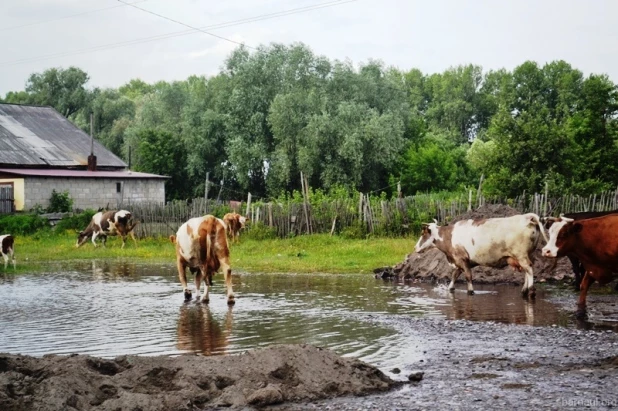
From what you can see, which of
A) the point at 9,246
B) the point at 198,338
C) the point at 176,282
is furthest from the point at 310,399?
the point at 9,246

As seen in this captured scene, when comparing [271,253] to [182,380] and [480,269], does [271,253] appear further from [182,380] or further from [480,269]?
[182,380]

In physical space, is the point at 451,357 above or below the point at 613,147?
below

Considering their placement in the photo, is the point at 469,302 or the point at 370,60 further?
the point at 370,60

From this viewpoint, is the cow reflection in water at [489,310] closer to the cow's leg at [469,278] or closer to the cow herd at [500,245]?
the cow's leg at [469,278]

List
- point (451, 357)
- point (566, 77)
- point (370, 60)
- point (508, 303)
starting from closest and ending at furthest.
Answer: point (451, 357)
point (508, 303)
point (370, 60)
point (566, 77)

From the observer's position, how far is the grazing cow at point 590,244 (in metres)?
13.8

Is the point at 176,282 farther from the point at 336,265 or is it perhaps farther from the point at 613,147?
the point at 613,147

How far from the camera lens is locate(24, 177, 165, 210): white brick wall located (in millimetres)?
39594

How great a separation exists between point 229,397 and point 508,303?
28.4 feet

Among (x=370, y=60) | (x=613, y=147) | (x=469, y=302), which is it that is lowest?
(x=469, y=302)

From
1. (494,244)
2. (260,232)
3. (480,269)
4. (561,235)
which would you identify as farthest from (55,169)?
(561,235)

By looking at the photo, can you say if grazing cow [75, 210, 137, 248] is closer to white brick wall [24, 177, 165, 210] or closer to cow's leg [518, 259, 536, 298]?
white brick wall [24, 177, 165, 210]

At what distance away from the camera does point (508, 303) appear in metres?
15.1

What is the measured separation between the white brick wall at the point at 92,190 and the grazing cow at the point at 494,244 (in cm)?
2319
